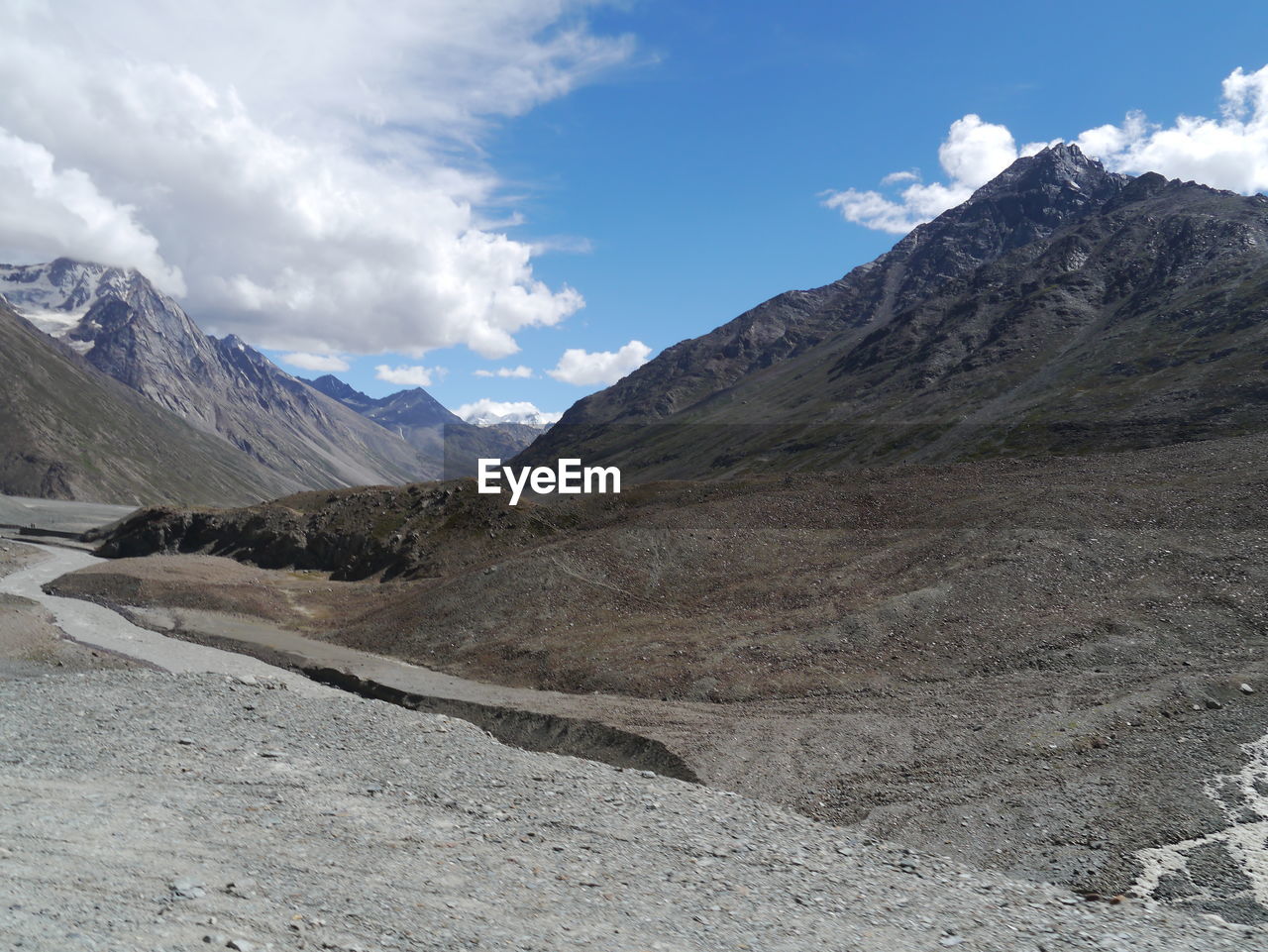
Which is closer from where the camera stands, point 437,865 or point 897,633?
point 437,865

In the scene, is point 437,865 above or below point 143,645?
above

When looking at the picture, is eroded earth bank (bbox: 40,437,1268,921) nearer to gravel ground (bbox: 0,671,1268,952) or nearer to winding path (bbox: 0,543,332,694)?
winding path (bbox: 0,543,332,694)

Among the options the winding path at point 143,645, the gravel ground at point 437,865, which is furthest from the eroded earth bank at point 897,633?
the gravel ground at point 437,865

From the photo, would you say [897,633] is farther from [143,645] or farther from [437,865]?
[143,645]

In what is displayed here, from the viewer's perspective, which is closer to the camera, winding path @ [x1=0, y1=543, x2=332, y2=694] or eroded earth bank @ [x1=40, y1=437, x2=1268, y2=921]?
eroded earth bank @ [x1=40, y1=437, x2=1268, y2=921]

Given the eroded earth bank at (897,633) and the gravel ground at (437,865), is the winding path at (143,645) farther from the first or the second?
the gravel ground at (437,865)

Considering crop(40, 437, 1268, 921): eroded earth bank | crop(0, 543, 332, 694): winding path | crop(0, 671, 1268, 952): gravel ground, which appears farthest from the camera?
crop(0, 543, 332, 694): winding path

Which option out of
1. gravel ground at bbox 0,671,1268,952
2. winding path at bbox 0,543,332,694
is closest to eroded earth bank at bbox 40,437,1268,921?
winding path at bbox 0,543,332,694

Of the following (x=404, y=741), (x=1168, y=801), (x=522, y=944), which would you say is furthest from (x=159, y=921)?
(x=1168, y=801)

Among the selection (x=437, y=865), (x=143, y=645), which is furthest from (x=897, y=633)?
(x=143, y=645)

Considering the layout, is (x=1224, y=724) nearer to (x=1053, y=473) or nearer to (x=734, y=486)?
(x=1053, y=473)
